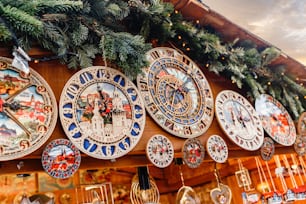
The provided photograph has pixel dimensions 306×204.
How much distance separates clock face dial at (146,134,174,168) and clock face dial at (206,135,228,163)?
24 cm

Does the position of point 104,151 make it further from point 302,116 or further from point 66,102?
point 302,116

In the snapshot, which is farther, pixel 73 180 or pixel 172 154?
pixel 73 180

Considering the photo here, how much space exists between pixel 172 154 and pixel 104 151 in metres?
0.34

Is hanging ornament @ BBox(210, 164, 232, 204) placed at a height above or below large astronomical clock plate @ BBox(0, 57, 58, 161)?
below

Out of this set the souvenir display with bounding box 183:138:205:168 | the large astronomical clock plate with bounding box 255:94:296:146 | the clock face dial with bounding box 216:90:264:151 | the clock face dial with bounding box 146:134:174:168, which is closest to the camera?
the clock face dial with bounding box 146:134:174:168

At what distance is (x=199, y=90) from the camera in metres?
1.62

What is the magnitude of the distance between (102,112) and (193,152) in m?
0.49

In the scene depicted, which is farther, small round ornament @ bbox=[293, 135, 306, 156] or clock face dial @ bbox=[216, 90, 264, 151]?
small round ornament @ bbox=[293, 135, 306, 156]

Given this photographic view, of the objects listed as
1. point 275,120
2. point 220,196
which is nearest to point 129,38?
point 220,196

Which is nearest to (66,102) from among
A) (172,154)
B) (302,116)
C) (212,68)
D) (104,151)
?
(104,151)

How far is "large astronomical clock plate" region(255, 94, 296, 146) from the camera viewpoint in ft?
5.98

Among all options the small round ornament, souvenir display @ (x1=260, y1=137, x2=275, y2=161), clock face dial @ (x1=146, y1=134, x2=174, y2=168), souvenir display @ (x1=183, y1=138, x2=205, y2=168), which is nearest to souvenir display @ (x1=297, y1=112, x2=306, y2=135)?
the small round ornament

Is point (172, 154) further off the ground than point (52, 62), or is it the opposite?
point (52, 62)

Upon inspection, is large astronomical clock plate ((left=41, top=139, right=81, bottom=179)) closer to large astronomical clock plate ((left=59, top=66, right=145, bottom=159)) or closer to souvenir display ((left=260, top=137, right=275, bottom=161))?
large astronomical clock plate ((left=59, top=66, right=145, bottom=159))
